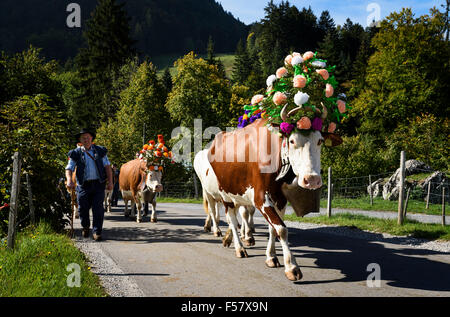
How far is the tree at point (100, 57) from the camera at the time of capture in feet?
154

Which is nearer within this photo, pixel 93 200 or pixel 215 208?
pixel 93 200

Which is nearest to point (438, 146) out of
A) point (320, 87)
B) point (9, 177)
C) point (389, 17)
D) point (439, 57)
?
point (439, 57)

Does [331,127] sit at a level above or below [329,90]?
below

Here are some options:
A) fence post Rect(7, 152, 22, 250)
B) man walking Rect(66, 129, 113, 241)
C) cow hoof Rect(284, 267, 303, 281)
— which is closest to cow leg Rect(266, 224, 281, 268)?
Answer: cow hoof Rect(284, 267, 303, 281)

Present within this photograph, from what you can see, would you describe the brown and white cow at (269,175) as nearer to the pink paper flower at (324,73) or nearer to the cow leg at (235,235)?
the cow leg at (235,235)

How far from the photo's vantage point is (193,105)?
34781mm

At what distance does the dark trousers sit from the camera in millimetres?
8094

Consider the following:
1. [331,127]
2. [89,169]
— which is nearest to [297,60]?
[331,127]

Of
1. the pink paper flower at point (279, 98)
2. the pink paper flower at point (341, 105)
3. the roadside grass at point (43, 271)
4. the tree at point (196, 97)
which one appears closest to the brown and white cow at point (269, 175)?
the pink paper flower at point (341, 105)

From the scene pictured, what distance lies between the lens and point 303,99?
5059 mm

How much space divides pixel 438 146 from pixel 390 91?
997 cm

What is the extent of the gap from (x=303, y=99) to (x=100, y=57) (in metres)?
48.3

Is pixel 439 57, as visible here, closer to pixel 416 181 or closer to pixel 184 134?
pixel 416 181

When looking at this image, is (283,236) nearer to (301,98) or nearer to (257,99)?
(301,98)
